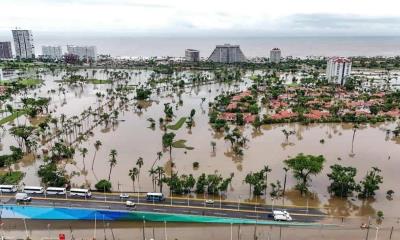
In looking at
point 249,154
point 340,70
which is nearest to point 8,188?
point 249,154

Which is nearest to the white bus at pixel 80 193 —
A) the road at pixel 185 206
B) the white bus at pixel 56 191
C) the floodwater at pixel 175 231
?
→ the road at pixel 185 206

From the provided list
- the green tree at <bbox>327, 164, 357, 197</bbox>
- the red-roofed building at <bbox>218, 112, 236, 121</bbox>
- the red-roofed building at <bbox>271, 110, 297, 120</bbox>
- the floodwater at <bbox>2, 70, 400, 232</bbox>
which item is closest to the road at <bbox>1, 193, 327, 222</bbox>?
the floodwater at <bbox>2, 70, 400, 232</bbox>

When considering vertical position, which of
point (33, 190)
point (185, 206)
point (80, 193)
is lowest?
point (185, 206)

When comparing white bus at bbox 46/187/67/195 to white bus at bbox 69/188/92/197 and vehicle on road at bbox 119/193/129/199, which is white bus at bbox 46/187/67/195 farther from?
vehicle on road at bbox 119/193/129/199

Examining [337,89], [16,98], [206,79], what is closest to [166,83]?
[206,79]

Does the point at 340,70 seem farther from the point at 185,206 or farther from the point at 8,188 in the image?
the point at 8,188
